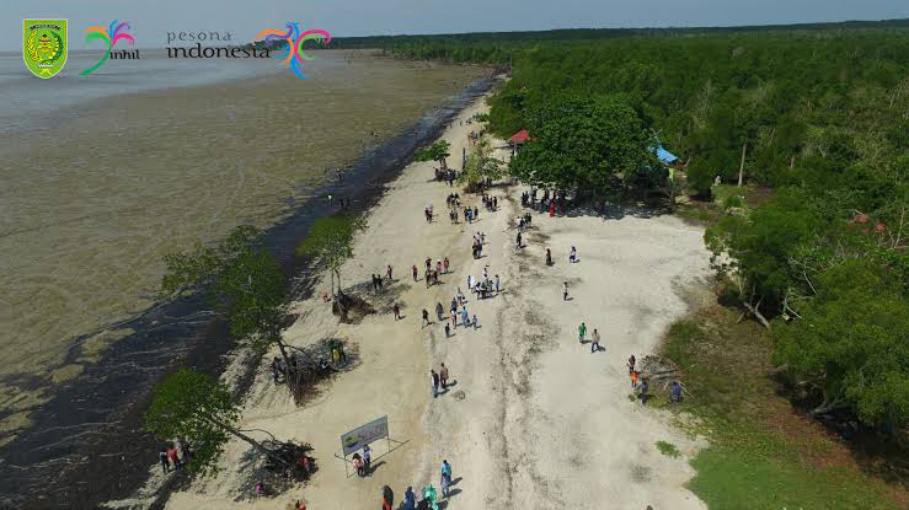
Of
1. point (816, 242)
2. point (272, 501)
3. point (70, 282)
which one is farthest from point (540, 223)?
point (70, 282)

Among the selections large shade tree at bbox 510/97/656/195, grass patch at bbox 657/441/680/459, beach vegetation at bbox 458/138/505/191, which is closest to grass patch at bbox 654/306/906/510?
grass patch at bbox 657/441/680/459

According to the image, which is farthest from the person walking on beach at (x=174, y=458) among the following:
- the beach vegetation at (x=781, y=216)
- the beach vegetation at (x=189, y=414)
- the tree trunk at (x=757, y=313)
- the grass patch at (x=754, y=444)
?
the tree trunk at (x=757, y=313)

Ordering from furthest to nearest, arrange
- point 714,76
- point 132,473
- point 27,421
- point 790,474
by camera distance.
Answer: point 714,76 < point 27,421 < point 132,473 < point 790,474

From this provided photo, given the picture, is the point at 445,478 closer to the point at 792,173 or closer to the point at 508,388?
the point at 508,388

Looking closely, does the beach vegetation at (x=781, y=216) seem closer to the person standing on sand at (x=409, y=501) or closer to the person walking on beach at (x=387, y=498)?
the person standing on sand at (x=409, y=501)

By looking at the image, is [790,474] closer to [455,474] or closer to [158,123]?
[455,474]

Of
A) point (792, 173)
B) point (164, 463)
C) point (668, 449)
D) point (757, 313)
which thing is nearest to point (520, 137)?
point (792, 173)

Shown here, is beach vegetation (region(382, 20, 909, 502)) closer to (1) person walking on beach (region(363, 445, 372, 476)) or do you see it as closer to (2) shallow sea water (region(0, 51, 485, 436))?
(1) person walking on beach (region(363, 445, 372, 476))
